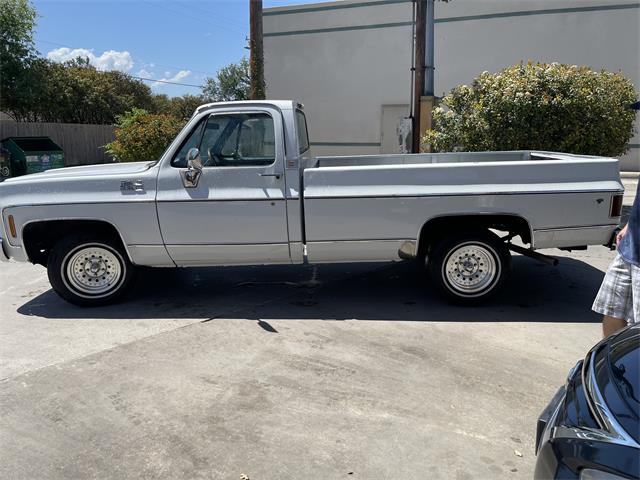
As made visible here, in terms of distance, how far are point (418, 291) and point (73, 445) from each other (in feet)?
13.1

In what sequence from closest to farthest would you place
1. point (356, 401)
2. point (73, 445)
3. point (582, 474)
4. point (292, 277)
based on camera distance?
point (582, 474) → point (73, 445) → point (356, 401) → point (292, 277)

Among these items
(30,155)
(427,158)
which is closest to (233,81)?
(30,155)

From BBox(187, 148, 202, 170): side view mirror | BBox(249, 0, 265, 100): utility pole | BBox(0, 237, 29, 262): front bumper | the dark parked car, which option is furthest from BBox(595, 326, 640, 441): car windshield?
BBox(249, 0, 265, 100): utility pole

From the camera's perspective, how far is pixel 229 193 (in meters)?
5.39

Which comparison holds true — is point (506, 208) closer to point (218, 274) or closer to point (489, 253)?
point (489, 253)

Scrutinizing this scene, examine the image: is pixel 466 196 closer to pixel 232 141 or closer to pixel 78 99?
pixel 232 141

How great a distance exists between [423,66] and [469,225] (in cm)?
831

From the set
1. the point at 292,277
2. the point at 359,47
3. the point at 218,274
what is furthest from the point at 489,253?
the point at 359,47

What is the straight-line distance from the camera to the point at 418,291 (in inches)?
246

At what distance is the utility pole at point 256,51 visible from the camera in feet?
46.0

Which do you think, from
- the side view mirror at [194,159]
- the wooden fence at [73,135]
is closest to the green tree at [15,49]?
the wooden fence at [73,135]

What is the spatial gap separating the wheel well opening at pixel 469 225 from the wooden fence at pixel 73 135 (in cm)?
1940

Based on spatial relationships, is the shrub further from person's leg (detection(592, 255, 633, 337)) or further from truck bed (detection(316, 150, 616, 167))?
person's leg (detection(592, 255, 633, 337))

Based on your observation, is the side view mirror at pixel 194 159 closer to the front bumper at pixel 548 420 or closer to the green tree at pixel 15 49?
the front bumper at pixel 548 420
